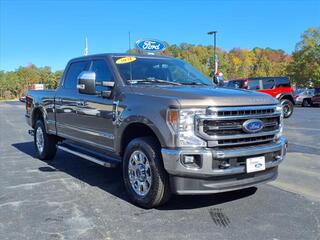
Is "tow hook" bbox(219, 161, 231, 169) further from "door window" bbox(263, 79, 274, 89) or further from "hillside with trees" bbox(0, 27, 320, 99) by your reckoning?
"hillside with trees" bbox(0, 27, 320, 99)

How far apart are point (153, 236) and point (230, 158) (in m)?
1.22

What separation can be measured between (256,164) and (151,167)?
124cm

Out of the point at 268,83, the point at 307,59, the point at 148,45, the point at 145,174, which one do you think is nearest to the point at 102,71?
the point at 145,174

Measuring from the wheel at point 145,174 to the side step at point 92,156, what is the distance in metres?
0.35

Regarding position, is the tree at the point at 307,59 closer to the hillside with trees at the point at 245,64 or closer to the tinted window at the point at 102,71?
the hillside with trees at the point at 245,64

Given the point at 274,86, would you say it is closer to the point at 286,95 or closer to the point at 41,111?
the point at 286,95

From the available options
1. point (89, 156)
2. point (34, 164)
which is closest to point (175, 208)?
point (89, 156)

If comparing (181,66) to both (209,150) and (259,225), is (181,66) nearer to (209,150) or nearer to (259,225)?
(209,150)

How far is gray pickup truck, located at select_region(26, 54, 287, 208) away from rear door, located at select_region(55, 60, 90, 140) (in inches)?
8.2

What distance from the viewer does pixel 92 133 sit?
6227 millimetres

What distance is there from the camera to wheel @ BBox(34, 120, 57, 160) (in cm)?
817

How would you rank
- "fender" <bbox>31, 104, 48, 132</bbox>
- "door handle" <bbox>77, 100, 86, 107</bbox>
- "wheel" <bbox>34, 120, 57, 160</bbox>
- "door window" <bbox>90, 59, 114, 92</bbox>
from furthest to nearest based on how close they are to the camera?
"wheel" <bbox>34, 120, 57, 160</bbox>
"fender" <bbox>31, 104, 48, 132</bbox>
"door handle" <bbox>77, 100, 86, 107</bbox>
"door window" <bbox>90, 59, 114, 92</bbox>

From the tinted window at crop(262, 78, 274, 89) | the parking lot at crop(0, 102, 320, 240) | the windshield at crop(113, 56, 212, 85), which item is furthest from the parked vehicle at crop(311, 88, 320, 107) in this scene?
the windshield at crop(113, 56, 212, 85)

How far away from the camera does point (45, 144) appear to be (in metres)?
8.21
